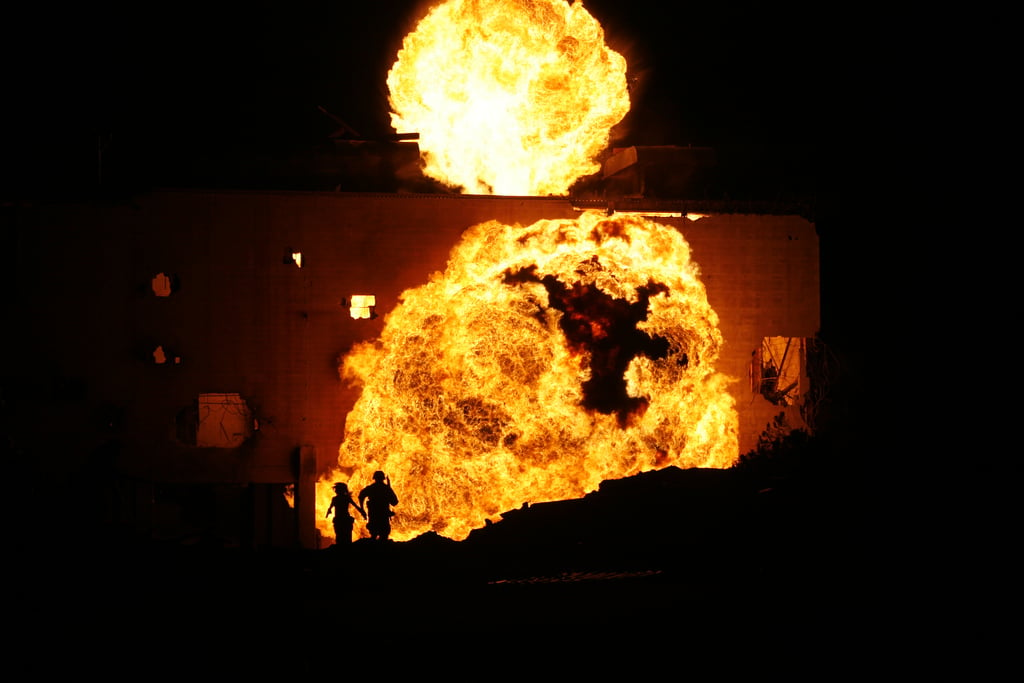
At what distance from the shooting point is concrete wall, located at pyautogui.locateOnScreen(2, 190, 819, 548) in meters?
15.1

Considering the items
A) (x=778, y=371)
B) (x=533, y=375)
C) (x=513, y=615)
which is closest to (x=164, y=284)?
(x=533, y=375)

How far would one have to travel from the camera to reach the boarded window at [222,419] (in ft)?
50.3

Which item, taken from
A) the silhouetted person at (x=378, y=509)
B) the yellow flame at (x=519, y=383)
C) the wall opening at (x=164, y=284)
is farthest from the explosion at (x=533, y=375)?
the wall opening at (x=164, y=284)

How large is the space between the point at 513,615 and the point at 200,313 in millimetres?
10444

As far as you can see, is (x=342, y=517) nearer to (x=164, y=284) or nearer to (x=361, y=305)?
(x=361, y=305)

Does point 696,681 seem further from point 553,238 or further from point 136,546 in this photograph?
point 553,238

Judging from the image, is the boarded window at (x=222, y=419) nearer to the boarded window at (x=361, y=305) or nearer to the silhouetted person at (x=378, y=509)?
the boarded window at (x=361, y=305)

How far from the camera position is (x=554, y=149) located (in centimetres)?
1744

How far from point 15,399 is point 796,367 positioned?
1744 centimetres

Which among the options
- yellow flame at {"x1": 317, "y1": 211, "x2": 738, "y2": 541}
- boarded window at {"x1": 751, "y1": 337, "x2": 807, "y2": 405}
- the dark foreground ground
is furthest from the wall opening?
boarded window at {"x1": 751, "y1": 337, "x2": 807, "y2": 405}

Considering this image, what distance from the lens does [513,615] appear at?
8695mm

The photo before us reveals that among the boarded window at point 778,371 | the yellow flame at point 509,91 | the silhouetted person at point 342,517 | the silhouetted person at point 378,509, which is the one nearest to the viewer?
the silhouetted person at point 378,509

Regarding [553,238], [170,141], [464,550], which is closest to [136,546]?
[464,550]

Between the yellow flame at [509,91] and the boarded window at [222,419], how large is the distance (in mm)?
7212
